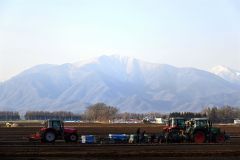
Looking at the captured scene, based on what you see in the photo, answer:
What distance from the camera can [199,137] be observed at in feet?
165

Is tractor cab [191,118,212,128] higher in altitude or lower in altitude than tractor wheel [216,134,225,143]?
higher

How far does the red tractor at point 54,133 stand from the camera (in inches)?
1971

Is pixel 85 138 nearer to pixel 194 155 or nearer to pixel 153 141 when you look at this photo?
pixel 153 141

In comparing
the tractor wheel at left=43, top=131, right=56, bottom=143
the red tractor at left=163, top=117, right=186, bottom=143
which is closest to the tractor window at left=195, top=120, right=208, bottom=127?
the red tractor at left=163, top=117, right=186, bottom=143

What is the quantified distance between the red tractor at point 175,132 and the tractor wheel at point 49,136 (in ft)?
33.8

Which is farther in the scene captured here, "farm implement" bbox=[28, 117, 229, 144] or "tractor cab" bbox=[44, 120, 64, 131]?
"tractor cab" bbox=[44, 120, 64, 131]

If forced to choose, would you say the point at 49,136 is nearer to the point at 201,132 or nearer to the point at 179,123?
the point at 179,123

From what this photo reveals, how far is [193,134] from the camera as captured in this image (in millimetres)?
50094

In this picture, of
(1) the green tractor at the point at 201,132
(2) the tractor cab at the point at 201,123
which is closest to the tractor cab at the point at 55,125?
(1) the green tractor at the point at 201,132

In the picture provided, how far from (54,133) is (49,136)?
21.1 inches

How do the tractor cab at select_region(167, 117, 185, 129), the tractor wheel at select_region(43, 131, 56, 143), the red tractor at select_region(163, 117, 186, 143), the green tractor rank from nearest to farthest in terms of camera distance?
the tractor wheel at select_region(43, 131, 56, 143)
the green tractor
the red tractor at select_region(163, 117, 186, 143)
the tractor cab at select_region(167, 117, 185, 129)

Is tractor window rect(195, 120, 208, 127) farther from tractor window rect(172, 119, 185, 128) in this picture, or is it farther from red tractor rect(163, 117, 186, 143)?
tractor window rect(172, 119, 185, 128)

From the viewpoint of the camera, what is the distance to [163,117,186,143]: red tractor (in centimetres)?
5088

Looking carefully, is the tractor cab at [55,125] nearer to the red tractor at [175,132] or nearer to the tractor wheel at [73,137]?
the tractor wheel at [73,137]
